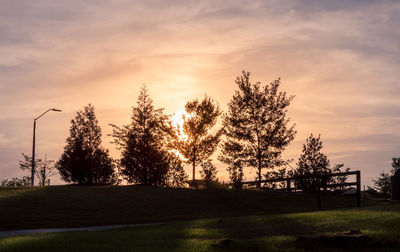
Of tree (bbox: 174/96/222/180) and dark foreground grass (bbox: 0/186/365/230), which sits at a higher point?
tree (bbox: 174/96/222/180)

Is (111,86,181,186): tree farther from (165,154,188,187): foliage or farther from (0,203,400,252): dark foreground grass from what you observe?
(0,203,400,252): dark foreground grass

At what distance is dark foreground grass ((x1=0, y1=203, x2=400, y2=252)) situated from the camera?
44.2 feet

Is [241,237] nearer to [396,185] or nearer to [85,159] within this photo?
[396,185]

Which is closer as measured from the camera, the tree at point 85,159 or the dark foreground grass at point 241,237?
the dark foreground grass at point 241,237

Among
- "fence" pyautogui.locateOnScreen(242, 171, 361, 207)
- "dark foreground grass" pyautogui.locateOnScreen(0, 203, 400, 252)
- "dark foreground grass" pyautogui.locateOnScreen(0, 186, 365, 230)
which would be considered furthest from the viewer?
"fence" pyautogui.locateOnScreen(242, 171, 361, 207)

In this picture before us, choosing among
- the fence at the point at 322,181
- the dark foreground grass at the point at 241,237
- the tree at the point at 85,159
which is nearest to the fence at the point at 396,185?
the fence at the point at 322,181

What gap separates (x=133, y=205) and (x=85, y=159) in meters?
24.0

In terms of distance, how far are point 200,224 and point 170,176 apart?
33057 mm

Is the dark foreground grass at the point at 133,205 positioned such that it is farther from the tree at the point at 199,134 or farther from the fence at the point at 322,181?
the tree at the point at 199,134

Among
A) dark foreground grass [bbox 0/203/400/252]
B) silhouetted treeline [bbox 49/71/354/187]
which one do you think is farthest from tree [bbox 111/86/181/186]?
dark foreground grass [bbox 0/203/400/252]

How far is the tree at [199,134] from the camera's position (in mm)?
55906

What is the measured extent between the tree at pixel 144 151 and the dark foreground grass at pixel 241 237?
100ft

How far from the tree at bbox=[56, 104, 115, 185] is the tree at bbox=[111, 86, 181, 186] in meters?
2.50

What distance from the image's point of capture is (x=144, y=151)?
49.4 m
